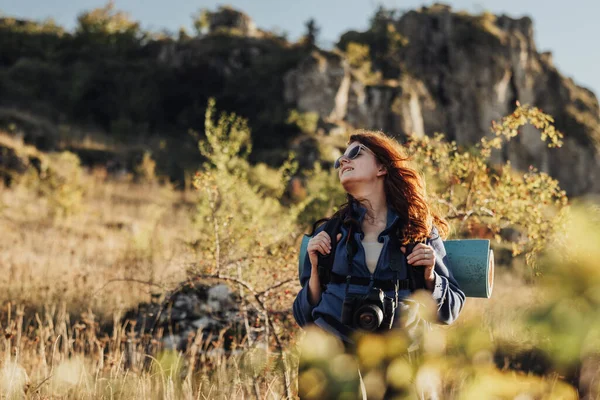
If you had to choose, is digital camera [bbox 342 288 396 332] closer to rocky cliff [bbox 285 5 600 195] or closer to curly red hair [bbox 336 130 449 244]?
curly red hair [bbox 336 130 449 244]

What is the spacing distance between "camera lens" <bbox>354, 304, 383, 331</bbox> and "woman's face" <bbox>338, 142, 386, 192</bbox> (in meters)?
0.66

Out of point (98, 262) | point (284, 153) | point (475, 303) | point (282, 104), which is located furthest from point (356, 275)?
point (282, 104)

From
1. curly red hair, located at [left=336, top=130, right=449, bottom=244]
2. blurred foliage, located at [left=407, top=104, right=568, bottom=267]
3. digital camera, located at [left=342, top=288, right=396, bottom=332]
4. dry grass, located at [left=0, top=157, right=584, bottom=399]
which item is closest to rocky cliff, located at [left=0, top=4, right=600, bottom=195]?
dry grass, located at [left=0, top=157, right=584, bottom=399]

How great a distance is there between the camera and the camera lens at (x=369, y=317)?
1751 mm

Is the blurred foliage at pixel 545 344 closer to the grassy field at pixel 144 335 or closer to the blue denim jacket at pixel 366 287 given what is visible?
the grassy field at pixel 144 335

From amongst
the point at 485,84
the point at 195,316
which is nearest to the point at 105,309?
the point at 195,316

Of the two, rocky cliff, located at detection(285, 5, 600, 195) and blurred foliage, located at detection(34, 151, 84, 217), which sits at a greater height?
rocky cliff, located at detection(285, 5, 600, 195)

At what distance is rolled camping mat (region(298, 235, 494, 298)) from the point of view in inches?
84.2

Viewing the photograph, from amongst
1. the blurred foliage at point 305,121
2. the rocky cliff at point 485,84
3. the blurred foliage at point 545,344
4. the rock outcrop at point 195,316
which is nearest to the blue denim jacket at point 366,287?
the blurred foliage at point 545,344

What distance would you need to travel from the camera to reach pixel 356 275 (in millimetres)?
2092

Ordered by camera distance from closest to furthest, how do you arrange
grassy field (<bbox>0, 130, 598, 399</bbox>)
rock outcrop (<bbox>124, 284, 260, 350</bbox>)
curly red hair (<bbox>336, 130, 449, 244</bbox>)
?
grassy field (<bbox>0, 130, 598, 399</bbox>), curly red hair (<bbox>336, 130, 449, 244</bbox>), rock outcrop (<bbox>124, 284, 260, 350</bbox>)

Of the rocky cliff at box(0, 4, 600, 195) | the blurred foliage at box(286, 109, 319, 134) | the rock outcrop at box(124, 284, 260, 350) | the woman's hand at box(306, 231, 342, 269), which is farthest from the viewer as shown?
the rocky cliff at box(0, 4, 600, 195)

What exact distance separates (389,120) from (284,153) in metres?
7.52

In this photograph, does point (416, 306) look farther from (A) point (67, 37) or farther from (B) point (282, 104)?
(A) point (67, 37)
